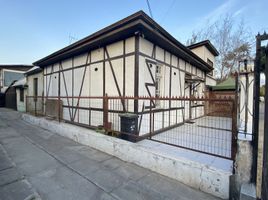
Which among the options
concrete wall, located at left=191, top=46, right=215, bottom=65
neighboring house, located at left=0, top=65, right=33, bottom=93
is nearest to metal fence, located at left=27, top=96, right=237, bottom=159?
concrete wall, located at left=191, top=46, right=215, bottom=65

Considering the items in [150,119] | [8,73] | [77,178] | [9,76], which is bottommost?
[77,178]

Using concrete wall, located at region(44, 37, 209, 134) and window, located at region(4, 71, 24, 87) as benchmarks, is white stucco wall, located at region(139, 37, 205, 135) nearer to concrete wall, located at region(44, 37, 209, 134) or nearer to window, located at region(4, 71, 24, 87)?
concrete wall, located at region(44, 37, 209, 134)

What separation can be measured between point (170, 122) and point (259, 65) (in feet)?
15.6

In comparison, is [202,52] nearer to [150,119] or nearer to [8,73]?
[150,119]

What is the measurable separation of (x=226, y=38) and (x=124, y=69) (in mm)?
18221

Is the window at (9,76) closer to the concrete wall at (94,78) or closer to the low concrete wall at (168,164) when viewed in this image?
the concrete wall at (94,78)

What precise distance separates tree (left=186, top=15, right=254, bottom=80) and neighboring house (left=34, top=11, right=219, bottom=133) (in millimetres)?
12322

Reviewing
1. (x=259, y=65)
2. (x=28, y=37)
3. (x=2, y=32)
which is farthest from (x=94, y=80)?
(x=2, y=32)

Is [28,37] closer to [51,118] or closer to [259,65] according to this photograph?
[51,118]

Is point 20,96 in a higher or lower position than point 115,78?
lower

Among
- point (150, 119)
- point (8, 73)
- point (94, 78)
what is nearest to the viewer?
point (150, 119)

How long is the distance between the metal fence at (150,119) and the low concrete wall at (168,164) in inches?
15.4

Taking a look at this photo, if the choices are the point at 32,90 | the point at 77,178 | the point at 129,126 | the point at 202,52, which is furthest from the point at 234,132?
the point at 32,90

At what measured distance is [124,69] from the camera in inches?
195
